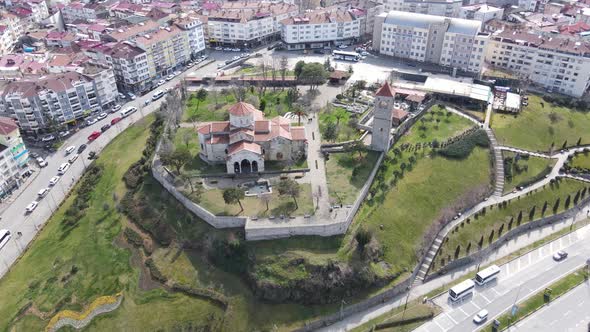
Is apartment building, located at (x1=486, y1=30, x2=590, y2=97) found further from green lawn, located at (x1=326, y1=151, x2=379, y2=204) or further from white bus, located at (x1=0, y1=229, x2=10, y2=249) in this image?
white bus, located at (x1=0, y1=229, x2=10, y2=249)

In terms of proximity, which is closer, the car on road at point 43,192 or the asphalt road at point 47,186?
the asphalt road at point 47,186

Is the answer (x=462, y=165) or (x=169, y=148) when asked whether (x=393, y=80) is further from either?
(x=169, y=148)

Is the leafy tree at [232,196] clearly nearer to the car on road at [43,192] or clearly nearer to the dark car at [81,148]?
the car on road at [43,192]

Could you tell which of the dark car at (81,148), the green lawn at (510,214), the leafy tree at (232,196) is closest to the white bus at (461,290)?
the green lawn at (510,214)

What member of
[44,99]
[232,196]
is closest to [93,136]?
[44,99]

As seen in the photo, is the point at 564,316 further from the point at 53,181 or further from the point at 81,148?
the point at 81,148

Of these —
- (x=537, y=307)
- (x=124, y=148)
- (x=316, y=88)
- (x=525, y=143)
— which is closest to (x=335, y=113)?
(x=316, y=88)
